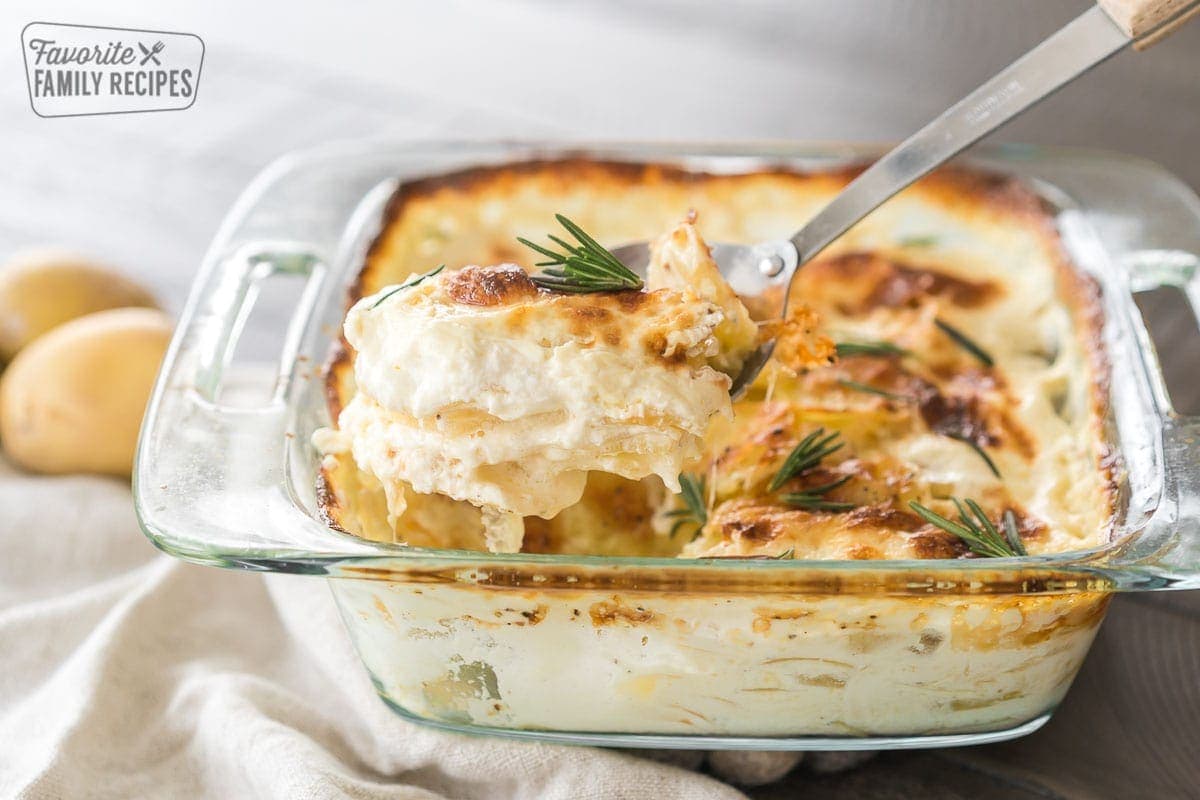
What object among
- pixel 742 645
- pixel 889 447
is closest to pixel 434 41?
pixel 889 447

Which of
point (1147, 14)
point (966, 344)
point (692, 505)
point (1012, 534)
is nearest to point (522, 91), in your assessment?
point (966, 344)

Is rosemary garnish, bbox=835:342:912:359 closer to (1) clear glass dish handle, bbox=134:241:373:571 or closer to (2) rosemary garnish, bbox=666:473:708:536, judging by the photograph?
(2) rosemary garnish, bbox=666:473:708:536

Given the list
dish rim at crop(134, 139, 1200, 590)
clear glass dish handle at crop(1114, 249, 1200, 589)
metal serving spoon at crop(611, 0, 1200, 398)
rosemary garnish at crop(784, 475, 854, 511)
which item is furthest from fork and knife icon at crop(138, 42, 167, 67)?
clear glass dish handle at crop(1114, 249, 1200, 589)

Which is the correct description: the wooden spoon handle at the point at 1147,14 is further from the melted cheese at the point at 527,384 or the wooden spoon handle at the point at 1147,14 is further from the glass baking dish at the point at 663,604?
the melted cheese at the point at 527,384

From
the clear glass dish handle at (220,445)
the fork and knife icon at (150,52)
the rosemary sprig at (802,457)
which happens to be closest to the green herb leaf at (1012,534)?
the rosemary sprig at (802,457)

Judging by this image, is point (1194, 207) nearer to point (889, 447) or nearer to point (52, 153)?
point (889, 447)

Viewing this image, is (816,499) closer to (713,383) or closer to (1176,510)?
(713,383)
